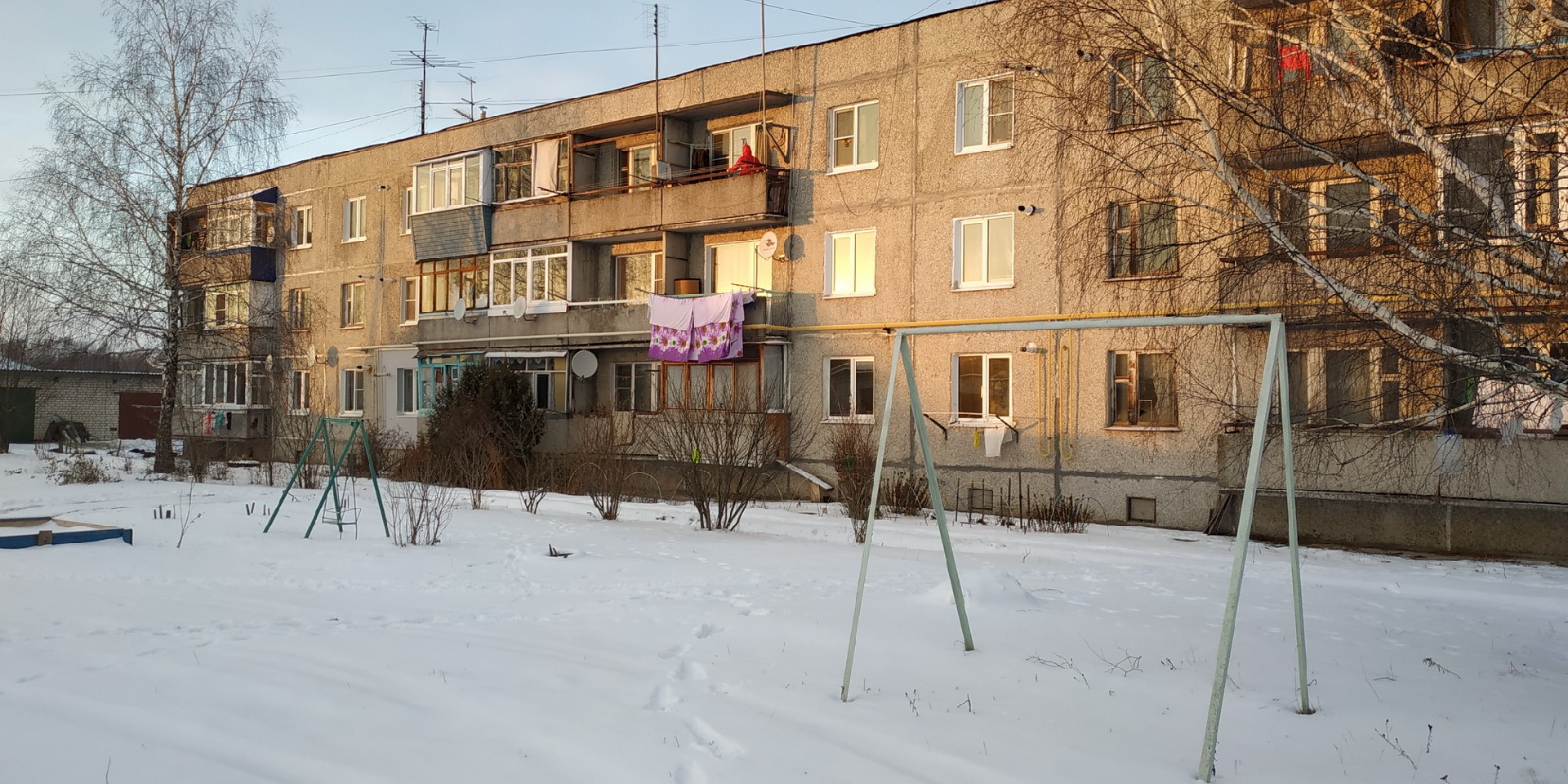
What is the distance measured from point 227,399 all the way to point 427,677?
122ft

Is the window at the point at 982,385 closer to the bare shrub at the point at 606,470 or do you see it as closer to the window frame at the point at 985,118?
the window frame at the point at 985,118

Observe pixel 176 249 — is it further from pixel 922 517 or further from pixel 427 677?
pixel 427 677

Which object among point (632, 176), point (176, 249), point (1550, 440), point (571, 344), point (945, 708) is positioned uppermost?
point (632, 176)

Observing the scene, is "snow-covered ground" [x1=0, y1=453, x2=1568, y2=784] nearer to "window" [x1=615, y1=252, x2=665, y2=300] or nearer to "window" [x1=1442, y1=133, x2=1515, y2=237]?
"window" [x1=1442, y1=133, x2=1515, y2=237]

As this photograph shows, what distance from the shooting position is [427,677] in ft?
24.5

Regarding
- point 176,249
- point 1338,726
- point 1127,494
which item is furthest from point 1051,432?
point 176,249

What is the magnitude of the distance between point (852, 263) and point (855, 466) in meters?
5.87

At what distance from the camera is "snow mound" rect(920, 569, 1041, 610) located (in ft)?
33.7

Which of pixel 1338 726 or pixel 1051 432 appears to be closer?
pixel 1338 726

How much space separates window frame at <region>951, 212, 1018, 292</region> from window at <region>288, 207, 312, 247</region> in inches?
979

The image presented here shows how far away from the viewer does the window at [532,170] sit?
29906 mm

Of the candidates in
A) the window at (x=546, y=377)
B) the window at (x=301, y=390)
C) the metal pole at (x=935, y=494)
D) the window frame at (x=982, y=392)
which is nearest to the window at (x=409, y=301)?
the window at (x=301, y=390)

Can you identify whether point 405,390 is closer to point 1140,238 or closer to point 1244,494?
point 1140,238

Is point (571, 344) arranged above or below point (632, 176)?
below
